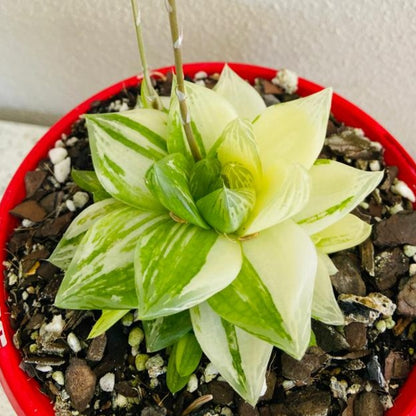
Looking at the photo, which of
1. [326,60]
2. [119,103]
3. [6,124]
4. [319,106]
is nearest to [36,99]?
[6,124]

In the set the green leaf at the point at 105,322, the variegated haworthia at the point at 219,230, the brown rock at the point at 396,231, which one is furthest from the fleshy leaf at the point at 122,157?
the brown rock at the point at 396,231

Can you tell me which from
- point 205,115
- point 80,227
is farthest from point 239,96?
point 80,227

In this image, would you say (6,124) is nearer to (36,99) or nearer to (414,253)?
(36,99)

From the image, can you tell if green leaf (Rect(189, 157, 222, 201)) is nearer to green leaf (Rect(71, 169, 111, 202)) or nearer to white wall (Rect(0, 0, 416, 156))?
green leaf (Rect(71, 169, 111, 202))

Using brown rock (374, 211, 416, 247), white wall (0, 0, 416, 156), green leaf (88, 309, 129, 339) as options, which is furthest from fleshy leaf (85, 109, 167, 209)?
white wall (0, 0, 416, 156)

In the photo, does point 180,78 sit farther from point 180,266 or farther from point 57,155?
point 57,155

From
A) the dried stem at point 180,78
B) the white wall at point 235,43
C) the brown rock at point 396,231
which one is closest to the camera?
the dried stem at point 180,78

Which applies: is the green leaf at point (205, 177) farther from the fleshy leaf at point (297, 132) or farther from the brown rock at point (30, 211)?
the brown rock at point (30, 211)
